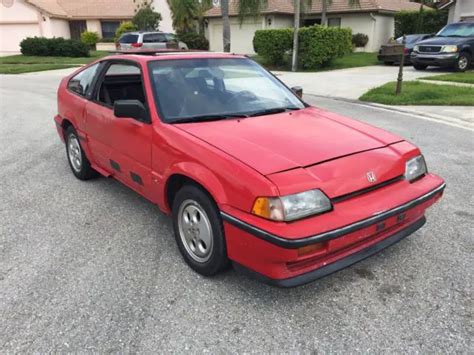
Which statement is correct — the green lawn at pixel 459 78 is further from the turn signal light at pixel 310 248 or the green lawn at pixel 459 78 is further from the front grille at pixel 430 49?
the turn signal light at pixel 310 248

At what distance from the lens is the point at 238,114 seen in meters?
3.63

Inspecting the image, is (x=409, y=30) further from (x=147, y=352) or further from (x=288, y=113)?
(x=147, y=352)

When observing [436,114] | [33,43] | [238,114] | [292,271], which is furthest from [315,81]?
[33,43]

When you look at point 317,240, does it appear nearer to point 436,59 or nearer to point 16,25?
point 436,59

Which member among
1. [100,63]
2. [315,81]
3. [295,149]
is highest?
[100,63]

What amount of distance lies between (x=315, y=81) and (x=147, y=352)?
49.5ft

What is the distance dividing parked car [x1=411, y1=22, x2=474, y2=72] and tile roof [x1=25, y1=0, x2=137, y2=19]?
96.2ft

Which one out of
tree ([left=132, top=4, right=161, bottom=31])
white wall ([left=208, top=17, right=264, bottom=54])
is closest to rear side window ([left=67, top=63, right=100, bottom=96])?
white wall ([left=208, top=17, right=264, bottom=54])

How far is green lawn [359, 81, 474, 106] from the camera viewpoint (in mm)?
10312

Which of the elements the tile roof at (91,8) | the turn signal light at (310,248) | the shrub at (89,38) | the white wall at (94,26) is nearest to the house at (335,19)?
the tile roof at (91,8)

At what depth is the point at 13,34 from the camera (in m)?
36.8

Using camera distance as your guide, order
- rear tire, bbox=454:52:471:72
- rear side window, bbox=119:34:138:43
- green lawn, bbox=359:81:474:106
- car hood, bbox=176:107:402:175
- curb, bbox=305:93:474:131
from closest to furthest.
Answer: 1. car hood, bbox=176:107:402:175
2. curb, bbox=305:93:474:131
3. green lawn, bbox=359:81:474:106
4. rear tire, bbox=454:52:471:72
5. rear side window, bbox=119:34:138:43

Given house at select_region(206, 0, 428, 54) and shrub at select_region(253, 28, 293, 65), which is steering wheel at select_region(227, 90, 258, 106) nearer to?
shrub at select_region(253, 28, 293, 65)

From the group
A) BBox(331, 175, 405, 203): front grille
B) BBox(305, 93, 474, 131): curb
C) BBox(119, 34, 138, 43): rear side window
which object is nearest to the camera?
BBox(331, 175, 405, 203): front grille
